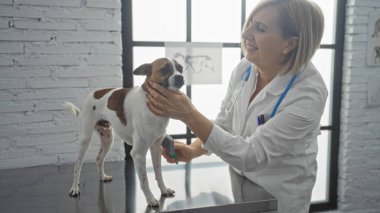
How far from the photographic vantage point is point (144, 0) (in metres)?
1.95

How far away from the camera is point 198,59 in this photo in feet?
6.59

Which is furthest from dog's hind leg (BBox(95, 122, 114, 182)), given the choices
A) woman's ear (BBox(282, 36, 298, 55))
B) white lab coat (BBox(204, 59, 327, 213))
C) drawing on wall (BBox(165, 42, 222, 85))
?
drawing on wall (BBox(165, 42, 222, 85))

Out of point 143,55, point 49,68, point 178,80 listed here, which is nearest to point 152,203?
point 178,80

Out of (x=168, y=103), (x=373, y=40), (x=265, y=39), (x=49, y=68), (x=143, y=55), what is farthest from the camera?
(x=373, y=40)

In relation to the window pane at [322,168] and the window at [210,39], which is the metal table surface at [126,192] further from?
the window pane at [322,168]

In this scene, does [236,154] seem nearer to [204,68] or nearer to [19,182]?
[19,182]

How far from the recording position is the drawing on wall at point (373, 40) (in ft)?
7.23

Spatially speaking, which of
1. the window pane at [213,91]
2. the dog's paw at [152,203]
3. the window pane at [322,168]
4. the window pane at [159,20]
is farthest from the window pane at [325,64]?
the dog's paw at [152,203]

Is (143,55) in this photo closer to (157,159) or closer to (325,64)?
(157,159)

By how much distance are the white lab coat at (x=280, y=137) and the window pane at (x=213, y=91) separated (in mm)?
802

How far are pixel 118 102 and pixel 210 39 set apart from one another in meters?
1.19

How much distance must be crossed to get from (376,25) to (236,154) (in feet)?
6.03

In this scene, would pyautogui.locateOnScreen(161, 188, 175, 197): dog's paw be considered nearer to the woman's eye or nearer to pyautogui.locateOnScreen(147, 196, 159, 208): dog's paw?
pyautogui.locateOnScreen(147, 196, 159, 208): dog's paw

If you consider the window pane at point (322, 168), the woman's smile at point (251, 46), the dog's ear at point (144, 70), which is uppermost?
the woman's smile at point (251, 46)
